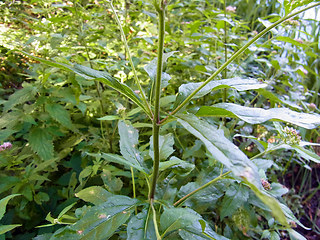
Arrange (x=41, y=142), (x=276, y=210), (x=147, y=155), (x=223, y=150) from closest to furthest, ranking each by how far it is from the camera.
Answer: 1. (x=276, y=210)
2. (x=223, y=150)
3. (x=147, y=155)
4. (x=41, y=142)

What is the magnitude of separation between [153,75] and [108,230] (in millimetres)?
475

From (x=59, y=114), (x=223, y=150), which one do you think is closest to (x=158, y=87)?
(x=223, y=150)

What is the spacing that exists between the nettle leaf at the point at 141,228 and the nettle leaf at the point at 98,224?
0.03 metres

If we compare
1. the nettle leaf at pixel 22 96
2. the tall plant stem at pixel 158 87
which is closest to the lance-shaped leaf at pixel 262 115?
the tall plant stem at pixel 158 87

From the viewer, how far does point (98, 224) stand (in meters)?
0.62

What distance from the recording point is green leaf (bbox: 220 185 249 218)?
923mm

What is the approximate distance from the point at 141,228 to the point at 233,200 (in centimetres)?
46

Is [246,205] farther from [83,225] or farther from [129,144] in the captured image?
[83,225]

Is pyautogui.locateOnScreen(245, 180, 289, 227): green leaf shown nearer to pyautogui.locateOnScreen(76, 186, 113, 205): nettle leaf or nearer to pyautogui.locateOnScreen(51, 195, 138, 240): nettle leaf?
pyautogui.locateOnScreen(51, 195, 138, 240): nettle leaf

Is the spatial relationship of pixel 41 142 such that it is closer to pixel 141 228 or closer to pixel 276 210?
pixel 141 228

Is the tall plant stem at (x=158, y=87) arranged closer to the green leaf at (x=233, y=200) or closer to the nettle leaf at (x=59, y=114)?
the green leaf at (x=233, y=200)

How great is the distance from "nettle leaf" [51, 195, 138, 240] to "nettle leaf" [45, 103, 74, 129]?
0.69m

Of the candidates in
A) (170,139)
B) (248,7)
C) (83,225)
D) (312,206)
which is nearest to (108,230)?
(83,225)

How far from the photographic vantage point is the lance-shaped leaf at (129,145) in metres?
0.75
